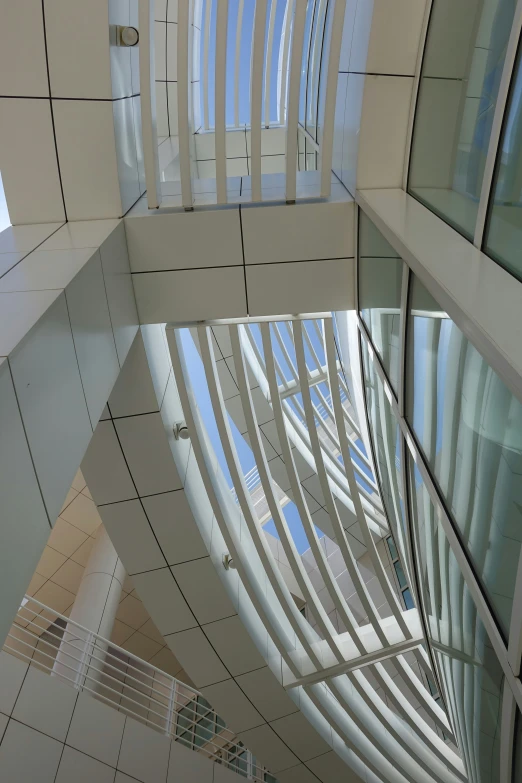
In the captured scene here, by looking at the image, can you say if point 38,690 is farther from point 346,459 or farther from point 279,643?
point 346,459

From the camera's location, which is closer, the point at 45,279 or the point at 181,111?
the point at 45,279

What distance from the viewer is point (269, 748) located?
28.0 feet

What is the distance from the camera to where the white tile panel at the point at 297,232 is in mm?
4094

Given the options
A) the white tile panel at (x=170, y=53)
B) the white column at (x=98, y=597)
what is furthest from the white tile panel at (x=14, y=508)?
the white column at (x=98, y=597)

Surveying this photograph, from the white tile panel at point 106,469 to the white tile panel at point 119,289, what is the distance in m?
1.28

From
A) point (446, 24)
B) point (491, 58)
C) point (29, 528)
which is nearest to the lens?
point (29, 528)

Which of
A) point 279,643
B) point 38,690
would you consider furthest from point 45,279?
point 38,690

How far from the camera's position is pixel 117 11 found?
3646 mm

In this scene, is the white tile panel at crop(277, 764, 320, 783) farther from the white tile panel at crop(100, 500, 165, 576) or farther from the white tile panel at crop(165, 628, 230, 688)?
the white tile panel at crop(100, 500, 165, 576)

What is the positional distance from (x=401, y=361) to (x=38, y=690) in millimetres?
6341

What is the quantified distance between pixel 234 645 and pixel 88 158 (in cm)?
558

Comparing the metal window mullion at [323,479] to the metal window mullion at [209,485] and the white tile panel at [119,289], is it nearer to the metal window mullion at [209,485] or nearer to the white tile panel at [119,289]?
the metal window mullion at [209,485]

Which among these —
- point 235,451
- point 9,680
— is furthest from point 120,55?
point 9,680

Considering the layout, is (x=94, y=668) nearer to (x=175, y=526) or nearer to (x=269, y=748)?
(x=269, y=748)
